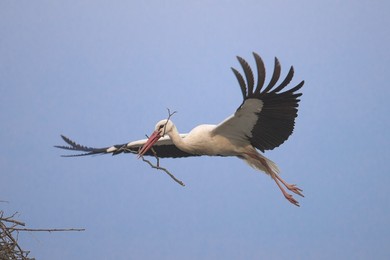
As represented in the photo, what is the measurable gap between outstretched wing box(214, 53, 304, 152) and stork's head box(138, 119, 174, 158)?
11.3 inches

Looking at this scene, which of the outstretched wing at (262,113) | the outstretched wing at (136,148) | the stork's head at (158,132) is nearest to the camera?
the outstretched wing at (262,113)

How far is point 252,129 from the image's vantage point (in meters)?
3.64

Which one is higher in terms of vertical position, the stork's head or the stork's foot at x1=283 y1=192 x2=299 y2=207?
the stork's head

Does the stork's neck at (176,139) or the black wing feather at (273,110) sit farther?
the stork's neck at (176,139)

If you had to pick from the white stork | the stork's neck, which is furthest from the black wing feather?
the stork's neck

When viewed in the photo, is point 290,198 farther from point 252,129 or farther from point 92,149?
point 92,149

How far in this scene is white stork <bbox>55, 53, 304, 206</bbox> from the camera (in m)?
3.29

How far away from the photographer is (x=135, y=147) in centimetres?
431

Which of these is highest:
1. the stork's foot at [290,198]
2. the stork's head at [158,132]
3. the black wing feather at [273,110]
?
the stork's head at [158,132]

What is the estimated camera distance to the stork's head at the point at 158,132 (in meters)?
3.71

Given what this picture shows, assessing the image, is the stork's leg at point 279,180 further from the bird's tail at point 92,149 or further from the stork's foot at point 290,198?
the bird's tail at point 92,149

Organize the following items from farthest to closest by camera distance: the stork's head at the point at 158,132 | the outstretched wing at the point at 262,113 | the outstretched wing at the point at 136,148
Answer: the outstretched wing at the point at 136,148 → the stork's head at the point at 158,132 → the outstretched wing at the point at 262,113

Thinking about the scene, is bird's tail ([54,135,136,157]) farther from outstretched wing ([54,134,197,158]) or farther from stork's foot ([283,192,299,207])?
stork's foot ([283,192,299,207])

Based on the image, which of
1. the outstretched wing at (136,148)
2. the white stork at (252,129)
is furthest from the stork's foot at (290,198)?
the outstretched wing at (136,148)
